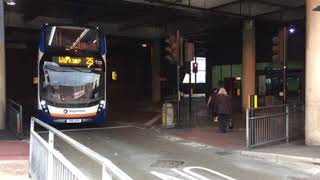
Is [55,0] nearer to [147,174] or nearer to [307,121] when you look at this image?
[307,121]

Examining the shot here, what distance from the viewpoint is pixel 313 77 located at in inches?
567

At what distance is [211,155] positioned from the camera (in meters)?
13.2

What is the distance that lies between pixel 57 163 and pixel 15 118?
1257cm

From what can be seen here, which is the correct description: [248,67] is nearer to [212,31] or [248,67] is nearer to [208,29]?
[208,29]

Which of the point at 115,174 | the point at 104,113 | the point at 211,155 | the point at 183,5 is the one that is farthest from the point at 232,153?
the point at 183,5

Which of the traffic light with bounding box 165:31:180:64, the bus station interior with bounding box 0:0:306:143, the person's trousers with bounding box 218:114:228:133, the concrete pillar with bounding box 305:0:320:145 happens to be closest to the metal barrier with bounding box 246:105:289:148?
the concrete pillar with bounding box 305:0:320:145

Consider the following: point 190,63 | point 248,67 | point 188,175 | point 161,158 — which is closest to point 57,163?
point 188,175

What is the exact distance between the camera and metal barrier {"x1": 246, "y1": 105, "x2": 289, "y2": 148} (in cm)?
1345

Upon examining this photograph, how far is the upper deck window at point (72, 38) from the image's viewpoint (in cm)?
1864

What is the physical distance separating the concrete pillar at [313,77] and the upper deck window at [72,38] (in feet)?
27.3

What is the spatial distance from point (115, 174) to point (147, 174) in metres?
6.60

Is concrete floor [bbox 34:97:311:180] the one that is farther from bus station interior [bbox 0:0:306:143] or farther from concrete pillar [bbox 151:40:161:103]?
concrete pillar [bbox 151:40:161:103]

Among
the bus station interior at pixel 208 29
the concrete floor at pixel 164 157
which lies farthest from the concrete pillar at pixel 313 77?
the bus station interior at pixel 208 29

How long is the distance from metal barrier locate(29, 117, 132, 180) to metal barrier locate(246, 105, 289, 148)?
20.9ft
